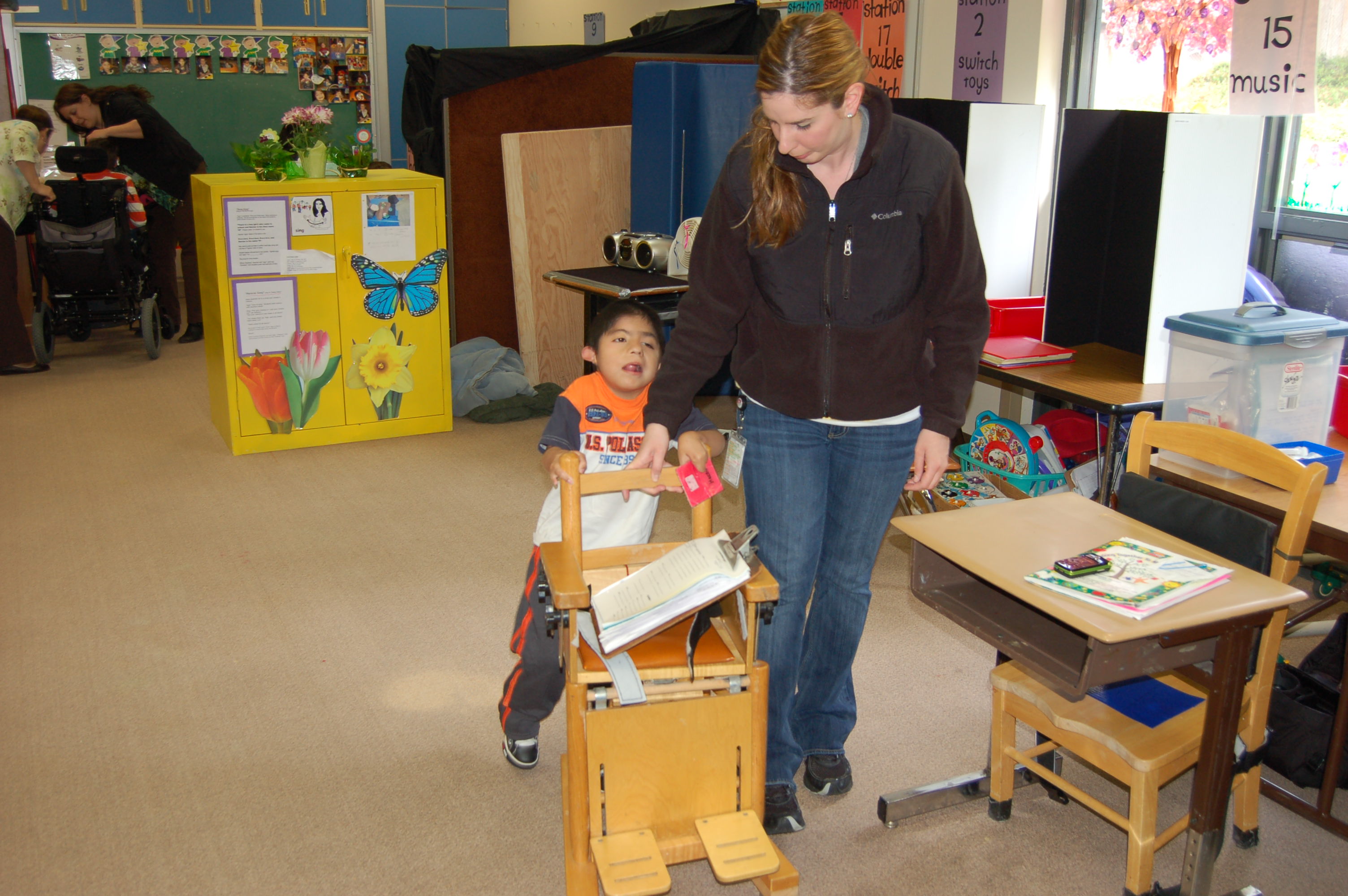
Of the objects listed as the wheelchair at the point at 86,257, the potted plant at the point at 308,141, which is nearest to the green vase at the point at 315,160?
the potted plant at the point at 308,141

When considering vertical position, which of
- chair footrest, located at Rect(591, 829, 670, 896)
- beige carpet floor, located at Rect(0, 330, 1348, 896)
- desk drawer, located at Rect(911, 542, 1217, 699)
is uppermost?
desk drawer, located at Rect(911, 542, 1217, 699)

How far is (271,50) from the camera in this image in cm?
812

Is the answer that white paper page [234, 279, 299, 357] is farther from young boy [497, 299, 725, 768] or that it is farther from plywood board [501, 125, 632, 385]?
young boy [497, 299, 725, 768]

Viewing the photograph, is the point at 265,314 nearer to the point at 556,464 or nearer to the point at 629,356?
the point at 629,356

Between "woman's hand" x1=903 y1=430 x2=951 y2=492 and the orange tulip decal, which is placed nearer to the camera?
"woman's hand" x1=903 y1=430 x2=951 y2=492

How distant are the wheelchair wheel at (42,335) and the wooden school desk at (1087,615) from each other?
5106mm

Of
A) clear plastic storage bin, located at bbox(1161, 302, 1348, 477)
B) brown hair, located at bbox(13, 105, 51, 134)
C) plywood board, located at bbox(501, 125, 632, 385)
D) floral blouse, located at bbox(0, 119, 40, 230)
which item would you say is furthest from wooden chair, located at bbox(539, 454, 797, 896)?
brown hair, located at bbox(13, 105, 51, 134)

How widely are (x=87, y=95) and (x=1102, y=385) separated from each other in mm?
5592

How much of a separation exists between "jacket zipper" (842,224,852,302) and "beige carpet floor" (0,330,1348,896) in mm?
1066

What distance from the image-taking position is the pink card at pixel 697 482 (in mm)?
1846

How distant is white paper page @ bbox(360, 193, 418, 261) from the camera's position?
4.38m

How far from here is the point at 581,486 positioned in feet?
6.07

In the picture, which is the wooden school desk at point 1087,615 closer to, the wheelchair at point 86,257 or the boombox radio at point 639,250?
the boombox radio at point 639,250

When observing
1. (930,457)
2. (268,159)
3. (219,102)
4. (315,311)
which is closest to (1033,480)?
(930,457)
